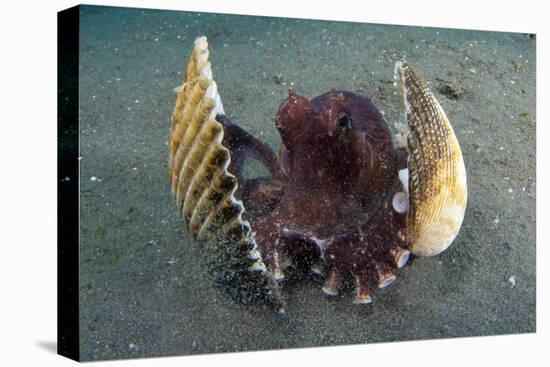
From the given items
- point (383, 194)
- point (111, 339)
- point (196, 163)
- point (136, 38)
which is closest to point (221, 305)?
point (111, 339)

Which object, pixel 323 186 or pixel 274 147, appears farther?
pixel 274 147

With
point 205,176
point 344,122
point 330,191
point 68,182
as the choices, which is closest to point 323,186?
point 330,191

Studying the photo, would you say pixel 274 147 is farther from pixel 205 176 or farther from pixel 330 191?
pixel 205 176

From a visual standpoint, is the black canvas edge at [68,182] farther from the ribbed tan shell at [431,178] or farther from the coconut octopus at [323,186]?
the ribbed tan shell at [431,178]

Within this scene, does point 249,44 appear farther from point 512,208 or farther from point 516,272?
point 516,272

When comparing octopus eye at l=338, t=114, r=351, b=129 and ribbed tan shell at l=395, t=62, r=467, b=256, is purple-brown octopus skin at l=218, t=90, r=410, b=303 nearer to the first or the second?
octopus eye at l=338, t=114, r=351, b=129

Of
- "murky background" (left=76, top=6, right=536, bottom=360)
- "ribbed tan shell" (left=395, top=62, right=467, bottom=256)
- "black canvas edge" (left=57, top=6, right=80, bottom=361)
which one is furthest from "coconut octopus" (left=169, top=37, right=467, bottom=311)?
"black canvas edge" (left=57, top=6, right=80, bottom=361)

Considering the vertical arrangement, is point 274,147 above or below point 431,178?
below

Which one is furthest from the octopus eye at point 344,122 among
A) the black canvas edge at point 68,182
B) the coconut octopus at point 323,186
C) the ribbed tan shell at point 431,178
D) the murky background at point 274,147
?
the black canvas edge at point 68,182
